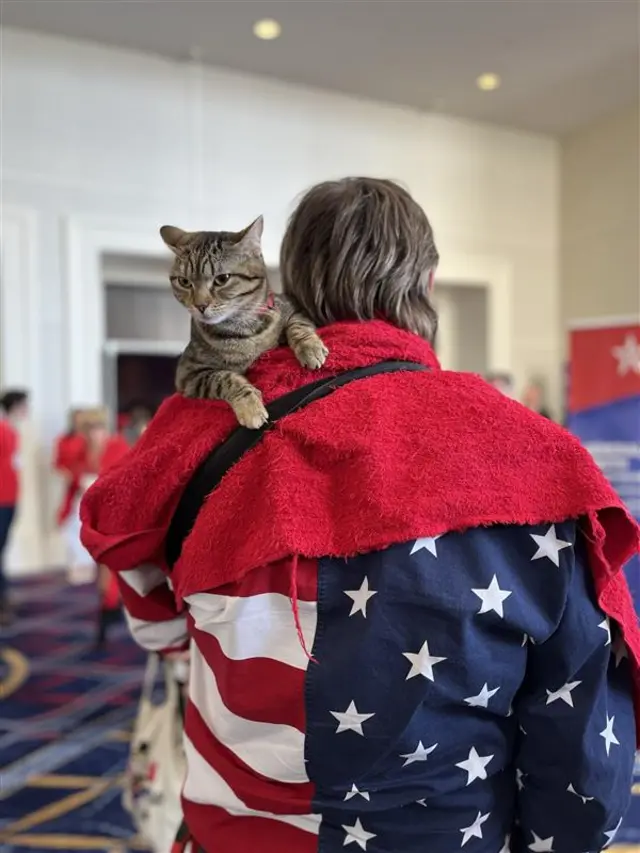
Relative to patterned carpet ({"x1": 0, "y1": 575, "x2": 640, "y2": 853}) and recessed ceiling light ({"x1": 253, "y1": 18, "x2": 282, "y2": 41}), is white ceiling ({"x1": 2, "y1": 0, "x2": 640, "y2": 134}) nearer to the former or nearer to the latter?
recessed ceiling light ({"x1": 253, "y1": 18, "x2": 282, "y2": 41})

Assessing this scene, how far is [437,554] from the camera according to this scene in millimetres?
656

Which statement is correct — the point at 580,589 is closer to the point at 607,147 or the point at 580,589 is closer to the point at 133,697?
the point at 133,697

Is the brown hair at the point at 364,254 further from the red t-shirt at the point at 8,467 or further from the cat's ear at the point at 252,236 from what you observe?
the red t-shirt at the point at 8,467

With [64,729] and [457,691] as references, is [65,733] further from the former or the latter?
[457,691]

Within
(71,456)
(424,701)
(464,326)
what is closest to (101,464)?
(71,456)

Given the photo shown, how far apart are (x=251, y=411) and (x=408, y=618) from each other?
25 cm

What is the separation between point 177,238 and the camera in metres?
1.00

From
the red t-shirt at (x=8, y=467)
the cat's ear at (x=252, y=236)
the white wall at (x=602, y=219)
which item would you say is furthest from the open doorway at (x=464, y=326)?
the cat's ear at (x=252, y=236)

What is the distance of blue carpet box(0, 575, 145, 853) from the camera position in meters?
1.83

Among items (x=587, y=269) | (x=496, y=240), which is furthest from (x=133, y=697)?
(x=587, y=269)

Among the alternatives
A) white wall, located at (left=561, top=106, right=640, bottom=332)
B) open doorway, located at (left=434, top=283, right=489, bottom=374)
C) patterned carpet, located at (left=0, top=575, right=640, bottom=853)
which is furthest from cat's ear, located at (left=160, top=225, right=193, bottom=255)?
white wall, located at (left=561, top=106, right=640, bottom=332)

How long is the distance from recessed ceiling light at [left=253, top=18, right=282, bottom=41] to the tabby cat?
3310 millimetres

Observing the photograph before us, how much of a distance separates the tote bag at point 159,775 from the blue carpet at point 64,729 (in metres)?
0.36

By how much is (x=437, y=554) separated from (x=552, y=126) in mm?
5502
